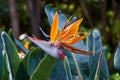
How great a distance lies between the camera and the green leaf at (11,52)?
3.04ft

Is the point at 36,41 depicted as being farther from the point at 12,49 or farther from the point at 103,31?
the point at 103,31

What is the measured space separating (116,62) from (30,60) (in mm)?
284

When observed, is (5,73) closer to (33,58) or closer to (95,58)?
(33,58)

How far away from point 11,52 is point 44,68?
11 cm

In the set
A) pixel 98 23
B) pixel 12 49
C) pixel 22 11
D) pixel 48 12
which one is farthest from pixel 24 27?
pixel 12 49

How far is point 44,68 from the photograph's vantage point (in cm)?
89

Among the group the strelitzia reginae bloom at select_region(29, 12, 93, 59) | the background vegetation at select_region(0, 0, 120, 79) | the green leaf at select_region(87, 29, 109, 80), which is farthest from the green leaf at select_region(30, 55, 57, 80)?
the background vegetation at select_region(0, 0, 120, 79)

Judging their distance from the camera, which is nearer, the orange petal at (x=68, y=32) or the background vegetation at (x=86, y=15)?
the orange petal at (x=68, y=32)

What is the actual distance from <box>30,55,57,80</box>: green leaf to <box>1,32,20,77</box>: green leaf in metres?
0.08

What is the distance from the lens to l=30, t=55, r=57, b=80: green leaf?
87 cm

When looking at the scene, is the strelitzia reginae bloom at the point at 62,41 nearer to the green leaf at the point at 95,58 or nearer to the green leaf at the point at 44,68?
the green leaf at the point at 44,68

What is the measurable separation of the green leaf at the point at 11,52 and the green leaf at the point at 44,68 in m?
0.08

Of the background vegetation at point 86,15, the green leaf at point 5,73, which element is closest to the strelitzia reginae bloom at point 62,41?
the green leaf at point 5,73

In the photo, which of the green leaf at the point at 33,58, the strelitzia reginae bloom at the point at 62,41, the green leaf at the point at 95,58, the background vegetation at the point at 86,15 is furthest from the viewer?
the background vegetation at the point at 86,15
